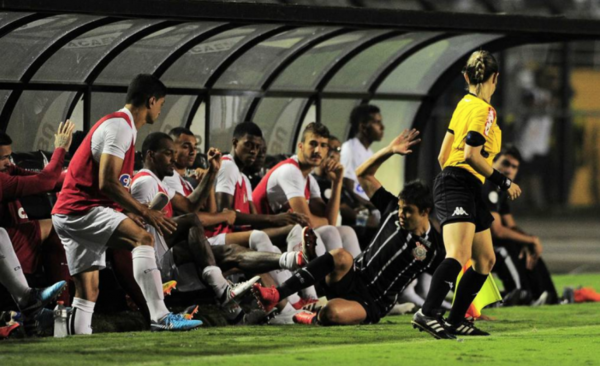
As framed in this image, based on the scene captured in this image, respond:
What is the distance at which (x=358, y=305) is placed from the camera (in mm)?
9844

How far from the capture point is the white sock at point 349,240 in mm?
10977

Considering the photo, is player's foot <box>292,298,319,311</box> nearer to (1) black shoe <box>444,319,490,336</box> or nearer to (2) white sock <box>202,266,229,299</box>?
(2) white sock <box>202,266,229,299</box>

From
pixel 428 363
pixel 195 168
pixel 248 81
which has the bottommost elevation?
pixel 428 363

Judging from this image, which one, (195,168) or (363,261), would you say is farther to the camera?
(195,168)

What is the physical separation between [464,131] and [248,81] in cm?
417

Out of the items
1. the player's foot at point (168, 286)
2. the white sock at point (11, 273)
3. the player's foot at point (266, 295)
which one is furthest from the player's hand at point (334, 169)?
the white sock at point (11, 273)

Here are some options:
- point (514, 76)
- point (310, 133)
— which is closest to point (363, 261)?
point (310, 133)

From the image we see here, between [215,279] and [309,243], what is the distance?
750mm

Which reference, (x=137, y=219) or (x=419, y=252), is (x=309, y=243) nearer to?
(x=419, y=252)

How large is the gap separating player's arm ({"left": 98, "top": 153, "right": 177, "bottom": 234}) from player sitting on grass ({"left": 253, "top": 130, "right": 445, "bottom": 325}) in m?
1.29

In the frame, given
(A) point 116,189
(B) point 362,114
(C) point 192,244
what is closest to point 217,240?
(C) point 192,244

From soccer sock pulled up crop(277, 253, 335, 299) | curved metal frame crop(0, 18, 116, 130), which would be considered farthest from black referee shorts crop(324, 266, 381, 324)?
curved metal frame crop(0, 18, 116, 130)

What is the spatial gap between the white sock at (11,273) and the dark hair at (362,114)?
482 cm

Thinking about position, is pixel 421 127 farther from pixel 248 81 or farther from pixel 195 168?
pixel 195 168
